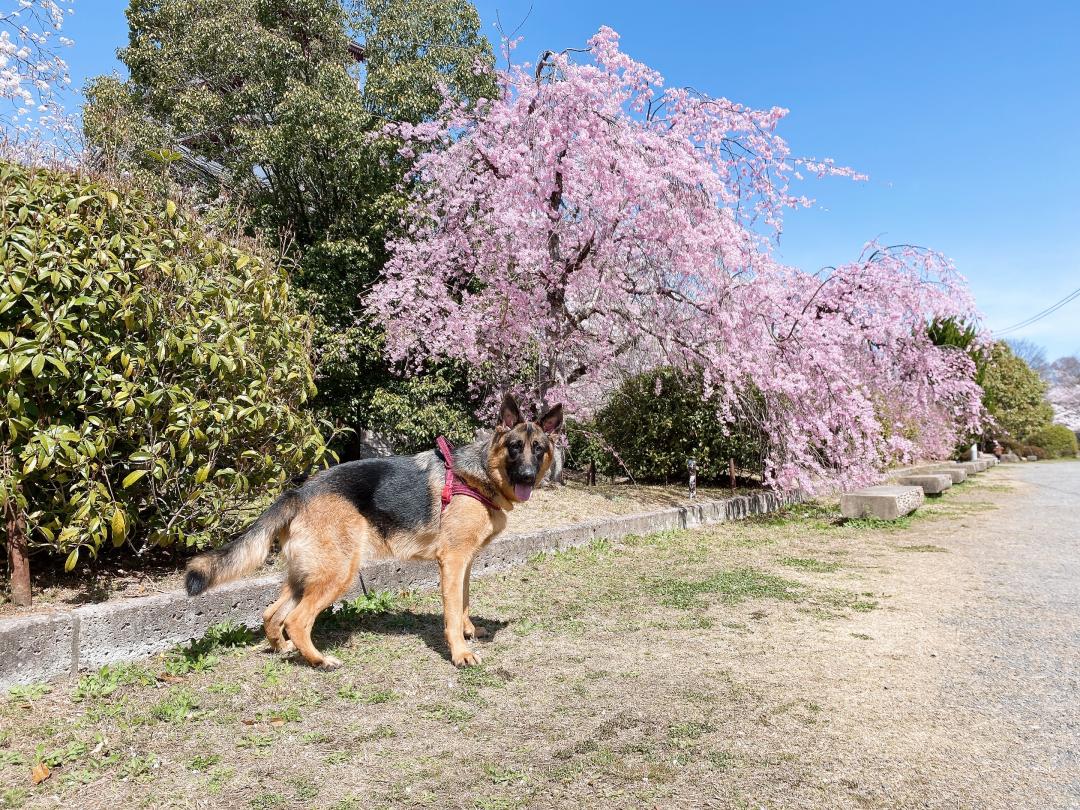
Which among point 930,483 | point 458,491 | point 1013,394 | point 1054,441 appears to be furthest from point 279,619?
point 1054,441

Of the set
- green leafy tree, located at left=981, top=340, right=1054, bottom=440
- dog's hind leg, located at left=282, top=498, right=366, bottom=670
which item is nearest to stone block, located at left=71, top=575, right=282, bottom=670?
dog's hind leg, located at left=282, top=498, right=366, bottom=670

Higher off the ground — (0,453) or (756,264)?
(756,264)

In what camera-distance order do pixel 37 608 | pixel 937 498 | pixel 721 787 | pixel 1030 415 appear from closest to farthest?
pixel 721 787 → pixel 37 608 → pixel 937 498 → pixel 1030 415

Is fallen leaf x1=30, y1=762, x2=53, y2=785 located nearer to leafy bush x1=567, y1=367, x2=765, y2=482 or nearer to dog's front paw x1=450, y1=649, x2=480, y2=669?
dog's front paw x1=450, y1=649, x2=480, y2=669

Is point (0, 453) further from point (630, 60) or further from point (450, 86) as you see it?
point (450, 86)

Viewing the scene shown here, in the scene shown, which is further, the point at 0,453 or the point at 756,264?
the point at 756,264

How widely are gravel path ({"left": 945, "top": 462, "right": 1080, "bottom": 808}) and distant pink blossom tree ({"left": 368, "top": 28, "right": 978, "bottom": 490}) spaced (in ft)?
10.2

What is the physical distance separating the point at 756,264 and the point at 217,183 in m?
11.3

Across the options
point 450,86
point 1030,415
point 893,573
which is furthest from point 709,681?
point 1030,415

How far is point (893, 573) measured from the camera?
6.64 m

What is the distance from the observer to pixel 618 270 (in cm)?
992

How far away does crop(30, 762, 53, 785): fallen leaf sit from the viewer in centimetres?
276

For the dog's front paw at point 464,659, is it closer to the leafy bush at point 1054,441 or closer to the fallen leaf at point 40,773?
the fallen leaf at point 40,773

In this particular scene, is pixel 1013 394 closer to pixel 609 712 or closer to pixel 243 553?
pixel 609 712
